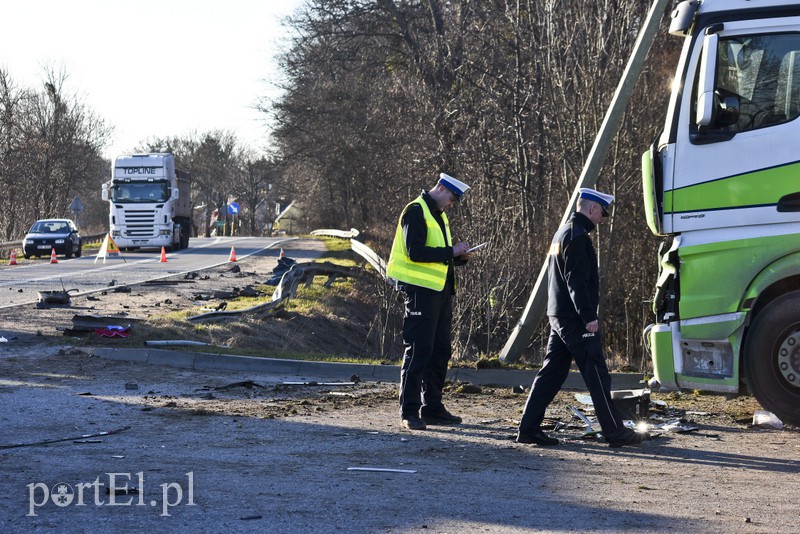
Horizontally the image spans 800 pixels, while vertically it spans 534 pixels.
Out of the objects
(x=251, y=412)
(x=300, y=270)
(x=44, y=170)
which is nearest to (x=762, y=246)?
(x=251, y=412)

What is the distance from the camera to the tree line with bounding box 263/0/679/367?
18.7 m

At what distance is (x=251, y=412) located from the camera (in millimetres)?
9523

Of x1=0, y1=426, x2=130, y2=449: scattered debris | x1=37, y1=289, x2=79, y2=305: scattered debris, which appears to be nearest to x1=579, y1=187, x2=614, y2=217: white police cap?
x1=0, y1=426, x2=130, y2=449: scattered debris

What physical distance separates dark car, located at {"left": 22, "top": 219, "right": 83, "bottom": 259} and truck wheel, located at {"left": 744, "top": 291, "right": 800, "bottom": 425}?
1318 inches

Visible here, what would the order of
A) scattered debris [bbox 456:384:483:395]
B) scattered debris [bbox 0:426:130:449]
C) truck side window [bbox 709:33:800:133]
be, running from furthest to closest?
scattered debris [bbox 456:384:483:395]
truck side window [bbox 709:33:800:133]
scattered debris [bbox 0:426:130:449]

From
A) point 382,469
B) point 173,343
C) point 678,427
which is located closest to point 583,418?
point 678,427

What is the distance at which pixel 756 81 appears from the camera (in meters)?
8.67

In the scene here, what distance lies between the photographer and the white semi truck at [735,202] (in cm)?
851

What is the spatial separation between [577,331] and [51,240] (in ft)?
112

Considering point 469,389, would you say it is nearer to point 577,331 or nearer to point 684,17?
point 577,331

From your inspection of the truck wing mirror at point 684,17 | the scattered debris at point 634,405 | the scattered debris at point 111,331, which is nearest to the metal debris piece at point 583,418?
the scattered debris at point 634,405

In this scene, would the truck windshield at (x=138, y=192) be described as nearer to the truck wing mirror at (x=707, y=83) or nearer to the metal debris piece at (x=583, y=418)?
the metal debris piece at (x=583, y=418)

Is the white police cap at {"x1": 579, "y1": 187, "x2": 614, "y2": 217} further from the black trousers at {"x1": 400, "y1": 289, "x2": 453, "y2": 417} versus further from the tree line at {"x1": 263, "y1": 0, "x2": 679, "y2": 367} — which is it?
the tree line at {"x1": 263, "y1": 0, "x2": 679, "y2": 367}

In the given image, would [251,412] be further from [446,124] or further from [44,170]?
[44,170]
